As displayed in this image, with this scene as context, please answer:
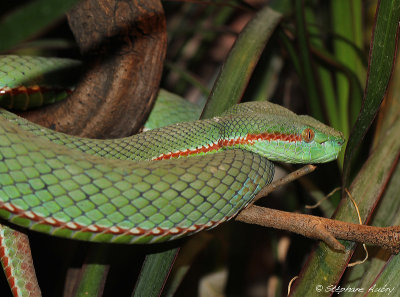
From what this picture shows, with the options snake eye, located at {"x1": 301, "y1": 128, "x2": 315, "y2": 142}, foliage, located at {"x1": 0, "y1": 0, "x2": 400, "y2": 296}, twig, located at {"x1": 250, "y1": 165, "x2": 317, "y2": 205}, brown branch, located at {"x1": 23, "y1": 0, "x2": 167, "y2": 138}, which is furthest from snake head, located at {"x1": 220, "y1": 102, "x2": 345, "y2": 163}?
brown branch, located at {"x1": 23, "y1": 0, "x2": 167, "y2": 138}

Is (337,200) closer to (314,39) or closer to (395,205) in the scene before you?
(395,205)

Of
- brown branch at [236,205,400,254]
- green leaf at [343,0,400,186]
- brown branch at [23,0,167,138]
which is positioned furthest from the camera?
brown branch at [23,0,167,138]

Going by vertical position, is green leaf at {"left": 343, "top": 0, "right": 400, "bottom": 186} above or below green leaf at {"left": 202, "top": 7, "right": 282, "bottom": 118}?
above

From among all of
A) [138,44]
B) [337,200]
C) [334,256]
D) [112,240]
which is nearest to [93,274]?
[112,240]

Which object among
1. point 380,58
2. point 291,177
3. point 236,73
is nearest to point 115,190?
point 291,177

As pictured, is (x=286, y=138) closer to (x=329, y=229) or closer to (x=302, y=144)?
(x=302, y=144)

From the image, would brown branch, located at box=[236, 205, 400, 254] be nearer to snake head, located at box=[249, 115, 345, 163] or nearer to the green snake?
the green snake

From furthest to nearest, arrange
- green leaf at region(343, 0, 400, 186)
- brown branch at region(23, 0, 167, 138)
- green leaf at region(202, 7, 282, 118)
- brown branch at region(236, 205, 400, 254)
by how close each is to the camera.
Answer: brown branch at region(23, 0, 167, 138) < green leaf at region(202, 7, 282, 118) < green leaf at region(343, 0, 400, 186) < brown branch at region(236, 205, 400, 254)

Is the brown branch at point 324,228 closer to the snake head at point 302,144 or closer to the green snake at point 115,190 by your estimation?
the green snake at point 115,190
